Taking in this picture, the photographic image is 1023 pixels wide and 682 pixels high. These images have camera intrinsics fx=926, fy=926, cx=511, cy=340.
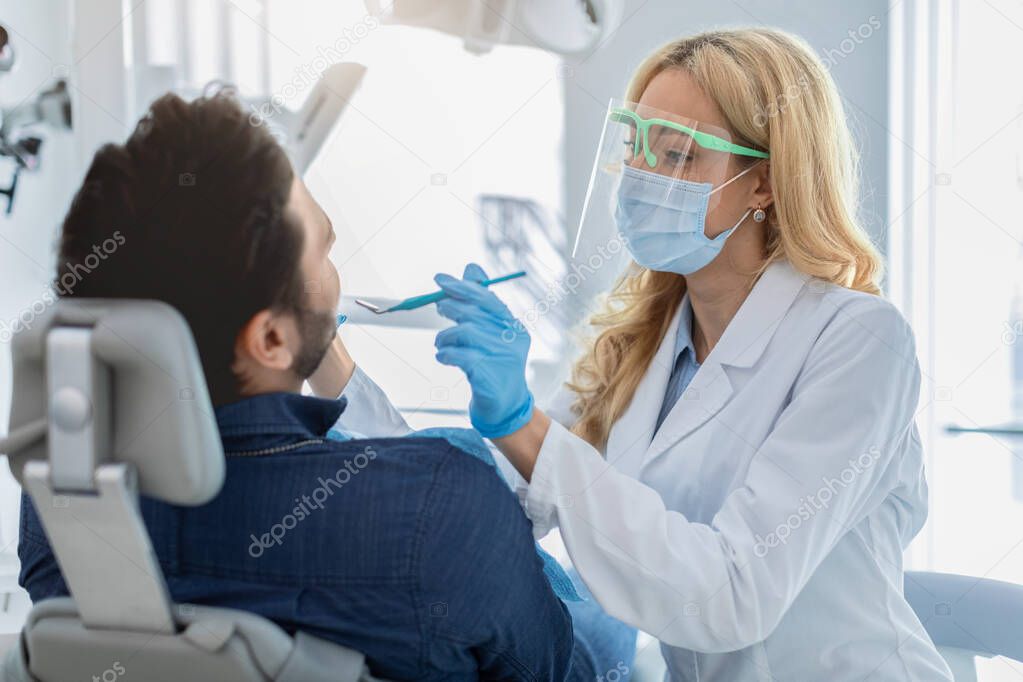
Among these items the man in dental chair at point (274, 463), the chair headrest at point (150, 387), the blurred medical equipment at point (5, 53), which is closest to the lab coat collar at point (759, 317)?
the man in dental chair at point (274, 463)

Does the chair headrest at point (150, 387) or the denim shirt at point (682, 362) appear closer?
the chair headrest at point (150, 387)

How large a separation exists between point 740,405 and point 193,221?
0.78m

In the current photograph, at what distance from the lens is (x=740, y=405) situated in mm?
1317

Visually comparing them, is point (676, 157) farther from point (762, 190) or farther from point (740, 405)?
point (740, 405)

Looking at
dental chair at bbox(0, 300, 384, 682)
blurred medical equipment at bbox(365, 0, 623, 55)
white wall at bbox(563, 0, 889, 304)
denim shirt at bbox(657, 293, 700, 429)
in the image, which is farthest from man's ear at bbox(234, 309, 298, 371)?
white wall at bbox(563, 0, 889, 304)

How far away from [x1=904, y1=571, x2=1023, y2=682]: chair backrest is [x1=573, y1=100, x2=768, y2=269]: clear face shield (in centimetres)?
79

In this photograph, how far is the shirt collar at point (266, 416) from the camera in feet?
3.21

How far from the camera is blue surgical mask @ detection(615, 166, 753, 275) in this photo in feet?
4.40

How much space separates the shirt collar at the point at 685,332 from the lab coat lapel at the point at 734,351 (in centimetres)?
13

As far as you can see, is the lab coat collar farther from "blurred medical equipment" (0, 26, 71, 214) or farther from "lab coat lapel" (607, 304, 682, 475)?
"blurred medical equipment" (0, 26, 71, 214)

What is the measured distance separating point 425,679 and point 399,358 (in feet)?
4.74

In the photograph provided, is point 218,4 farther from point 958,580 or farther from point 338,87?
point 958,580

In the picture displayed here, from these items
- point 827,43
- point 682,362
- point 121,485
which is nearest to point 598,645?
point 682,362

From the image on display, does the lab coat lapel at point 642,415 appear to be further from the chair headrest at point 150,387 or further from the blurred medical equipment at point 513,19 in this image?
the chair headrest at point 150,387
